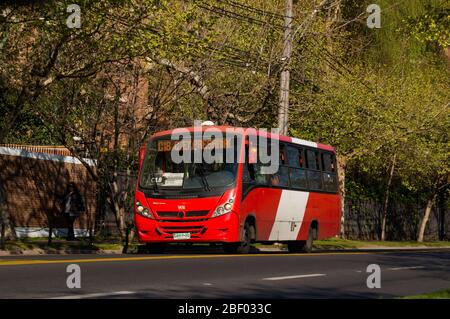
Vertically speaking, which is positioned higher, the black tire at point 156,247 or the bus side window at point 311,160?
the bus side window at point 311,160

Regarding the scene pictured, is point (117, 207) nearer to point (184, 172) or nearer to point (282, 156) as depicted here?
point (282, 156)

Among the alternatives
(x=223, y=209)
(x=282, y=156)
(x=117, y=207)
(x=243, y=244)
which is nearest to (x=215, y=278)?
(x=223, y=209)

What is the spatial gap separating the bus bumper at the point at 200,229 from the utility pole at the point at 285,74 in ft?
29.0

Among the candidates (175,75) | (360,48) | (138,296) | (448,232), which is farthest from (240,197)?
(448,232)

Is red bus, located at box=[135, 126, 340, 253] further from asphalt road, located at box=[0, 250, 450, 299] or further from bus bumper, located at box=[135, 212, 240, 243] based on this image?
asphalt road, located at box=[0, 250, 450, 299]

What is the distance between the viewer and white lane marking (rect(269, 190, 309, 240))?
29.6 metres

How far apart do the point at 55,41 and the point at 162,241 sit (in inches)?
234

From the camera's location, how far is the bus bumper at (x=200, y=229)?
86.2 feet

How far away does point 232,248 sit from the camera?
90.2 ft

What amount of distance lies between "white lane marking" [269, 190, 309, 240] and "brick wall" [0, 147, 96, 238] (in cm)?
651

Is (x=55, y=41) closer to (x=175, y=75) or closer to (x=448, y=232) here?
(x=175, y=75)

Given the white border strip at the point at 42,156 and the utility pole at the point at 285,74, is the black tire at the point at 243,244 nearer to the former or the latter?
the white border strip at the point at 42,156

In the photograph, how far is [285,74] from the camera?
35.0m

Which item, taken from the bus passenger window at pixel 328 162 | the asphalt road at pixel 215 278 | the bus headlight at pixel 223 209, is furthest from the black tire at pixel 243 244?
the bus passenger window at pixel 328 162
